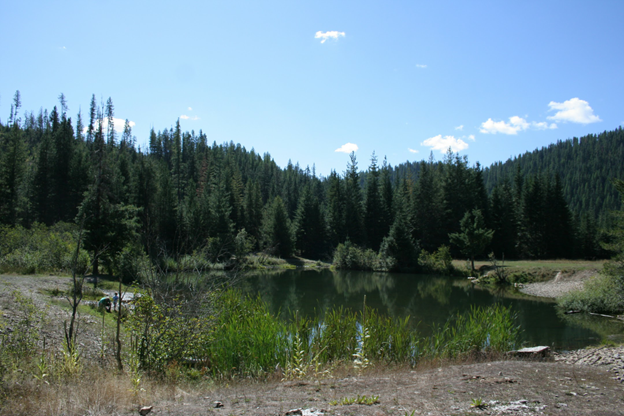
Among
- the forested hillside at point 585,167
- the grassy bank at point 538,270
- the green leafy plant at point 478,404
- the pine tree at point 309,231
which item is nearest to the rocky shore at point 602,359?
the green leafy plant at point 478,404

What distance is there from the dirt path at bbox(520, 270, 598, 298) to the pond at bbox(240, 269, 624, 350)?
79.8 inches

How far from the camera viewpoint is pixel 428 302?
85.3ft

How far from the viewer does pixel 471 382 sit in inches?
253

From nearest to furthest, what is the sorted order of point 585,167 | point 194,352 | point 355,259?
1. point 194,352
2. point 355,259
3. point 585,167

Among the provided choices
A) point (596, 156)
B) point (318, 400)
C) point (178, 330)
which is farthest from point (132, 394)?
point (596, 156)

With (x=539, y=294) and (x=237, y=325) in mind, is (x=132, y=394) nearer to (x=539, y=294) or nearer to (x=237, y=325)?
(x=237, y=325)

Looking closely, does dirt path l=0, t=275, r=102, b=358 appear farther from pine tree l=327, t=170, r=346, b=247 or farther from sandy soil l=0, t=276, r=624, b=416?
pine tree l=327, t=170, r=346, b=247

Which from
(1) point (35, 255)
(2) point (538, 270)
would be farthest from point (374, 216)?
(1) point (35, 255)

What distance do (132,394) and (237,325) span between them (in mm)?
3976

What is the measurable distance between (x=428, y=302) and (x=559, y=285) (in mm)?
13979

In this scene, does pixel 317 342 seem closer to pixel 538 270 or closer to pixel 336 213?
pixel 538 270

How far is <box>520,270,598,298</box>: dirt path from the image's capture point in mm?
29247

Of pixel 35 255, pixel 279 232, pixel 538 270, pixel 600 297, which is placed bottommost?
pixel 600 297

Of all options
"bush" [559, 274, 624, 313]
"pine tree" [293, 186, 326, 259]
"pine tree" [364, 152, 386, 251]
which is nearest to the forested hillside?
"pine tree" [364, 152, 386, 251]
